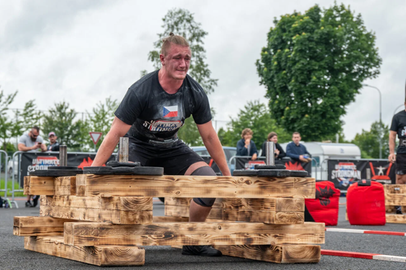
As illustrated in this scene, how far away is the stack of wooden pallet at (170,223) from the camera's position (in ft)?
14.6

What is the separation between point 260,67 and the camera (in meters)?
43.6

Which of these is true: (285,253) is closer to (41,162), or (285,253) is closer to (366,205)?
(366,205)

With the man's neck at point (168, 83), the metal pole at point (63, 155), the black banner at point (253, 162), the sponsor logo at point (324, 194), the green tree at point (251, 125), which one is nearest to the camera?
the man's neck at point (168, 83)

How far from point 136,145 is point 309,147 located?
2881cm

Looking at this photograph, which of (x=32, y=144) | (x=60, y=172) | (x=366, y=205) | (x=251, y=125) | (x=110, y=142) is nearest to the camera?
(x=110, y=142)

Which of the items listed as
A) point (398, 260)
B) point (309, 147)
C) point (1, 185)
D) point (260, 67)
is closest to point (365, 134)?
point (260, 67)

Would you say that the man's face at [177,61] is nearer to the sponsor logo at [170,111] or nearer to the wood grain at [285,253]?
the sponsor logo at [170,111]

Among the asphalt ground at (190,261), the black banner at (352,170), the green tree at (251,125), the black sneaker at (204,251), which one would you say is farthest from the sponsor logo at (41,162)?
the green tree at (251,125)

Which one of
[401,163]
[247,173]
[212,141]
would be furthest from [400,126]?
[247,173]

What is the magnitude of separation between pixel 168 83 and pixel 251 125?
43.7 m

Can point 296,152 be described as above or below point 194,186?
above

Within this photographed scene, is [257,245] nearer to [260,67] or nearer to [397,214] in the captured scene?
[397,214]

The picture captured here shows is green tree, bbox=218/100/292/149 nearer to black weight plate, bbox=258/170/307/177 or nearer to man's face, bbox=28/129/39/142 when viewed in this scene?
man's face, bbox=28/129/39/142

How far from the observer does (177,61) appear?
16.6 feet
